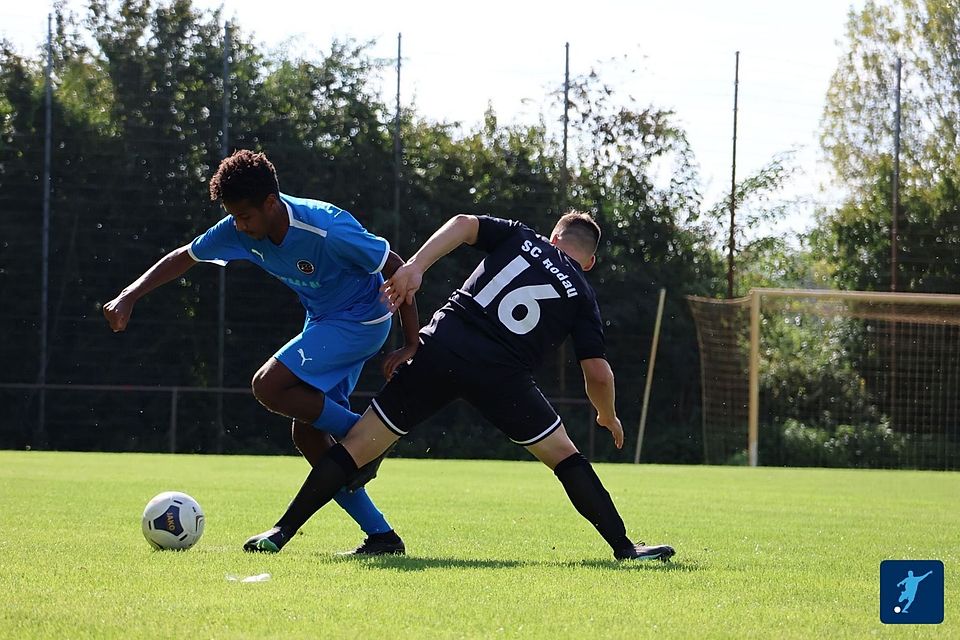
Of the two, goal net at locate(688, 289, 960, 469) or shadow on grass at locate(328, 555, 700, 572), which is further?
goal net at locate(688, 289, 960, 469)

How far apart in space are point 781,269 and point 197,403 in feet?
38.1

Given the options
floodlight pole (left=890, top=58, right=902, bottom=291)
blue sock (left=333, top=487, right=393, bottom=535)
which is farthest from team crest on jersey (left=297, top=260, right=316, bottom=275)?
floodlight pole (left=890, top=58, right=902, bottom=291)

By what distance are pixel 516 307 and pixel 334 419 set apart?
0.97 metres

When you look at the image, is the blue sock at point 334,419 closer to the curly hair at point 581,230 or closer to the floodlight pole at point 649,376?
the curly hair at point 581,230

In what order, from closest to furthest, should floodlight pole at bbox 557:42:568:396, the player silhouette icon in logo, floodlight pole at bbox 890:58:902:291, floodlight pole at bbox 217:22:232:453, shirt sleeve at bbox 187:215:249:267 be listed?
1. the player silhouette icon in logo
2. shirt sleeve at bbox 187:215:249:267
3. floodlight pole at bbox 217:22:232:453
4. floodlight pole at bbox 557:42:568:396
5. floodlight pole at bbox 890:58:902:291

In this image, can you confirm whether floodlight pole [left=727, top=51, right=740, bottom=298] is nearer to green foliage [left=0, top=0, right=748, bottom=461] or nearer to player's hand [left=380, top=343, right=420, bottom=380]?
green foliage [left=0, top=0, right=748, bottom=461]

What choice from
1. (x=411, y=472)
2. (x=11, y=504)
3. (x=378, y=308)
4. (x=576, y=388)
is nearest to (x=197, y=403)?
(x=576, y=388)

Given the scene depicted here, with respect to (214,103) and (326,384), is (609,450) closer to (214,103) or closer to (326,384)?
(214,103)

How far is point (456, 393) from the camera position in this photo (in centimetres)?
596

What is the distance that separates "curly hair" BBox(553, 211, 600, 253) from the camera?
20.3 feet

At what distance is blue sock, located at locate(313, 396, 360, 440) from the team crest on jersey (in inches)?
23.1

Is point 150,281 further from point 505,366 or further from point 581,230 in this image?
point 581,230

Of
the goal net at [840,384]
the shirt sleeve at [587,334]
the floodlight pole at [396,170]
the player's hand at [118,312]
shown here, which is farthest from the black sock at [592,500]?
the floodlight pole at [396,170]

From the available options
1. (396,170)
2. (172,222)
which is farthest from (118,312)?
(396,170)
